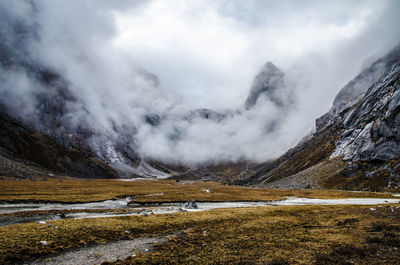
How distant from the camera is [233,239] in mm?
26031

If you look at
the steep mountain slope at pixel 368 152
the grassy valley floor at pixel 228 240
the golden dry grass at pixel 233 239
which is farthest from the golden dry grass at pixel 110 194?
the golden dry grass at pixel 233 239

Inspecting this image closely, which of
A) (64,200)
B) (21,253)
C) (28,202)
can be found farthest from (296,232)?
(28,202)

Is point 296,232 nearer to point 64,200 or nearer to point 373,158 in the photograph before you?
point 64,200

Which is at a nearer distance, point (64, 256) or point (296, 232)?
point (64, 256)

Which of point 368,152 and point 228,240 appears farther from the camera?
point 368,152

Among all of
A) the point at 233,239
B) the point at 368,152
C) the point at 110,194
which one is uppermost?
the point at 368,152

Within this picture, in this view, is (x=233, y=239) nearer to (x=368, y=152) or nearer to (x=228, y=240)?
(x=228, y=240)

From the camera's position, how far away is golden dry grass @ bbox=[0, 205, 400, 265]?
1941cm

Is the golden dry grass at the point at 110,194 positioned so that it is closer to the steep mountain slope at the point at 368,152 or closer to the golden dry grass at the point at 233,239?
the steep mountain slope at the point at 368,152

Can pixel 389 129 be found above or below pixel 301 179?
above

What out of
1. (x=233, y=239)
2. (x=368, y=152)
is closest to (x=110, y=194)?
(x=233, y=239)

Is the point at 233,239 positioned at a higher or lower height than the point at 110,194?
higher

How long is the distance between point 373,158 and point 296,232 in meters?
140

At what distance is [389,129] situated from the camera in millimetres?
136500
